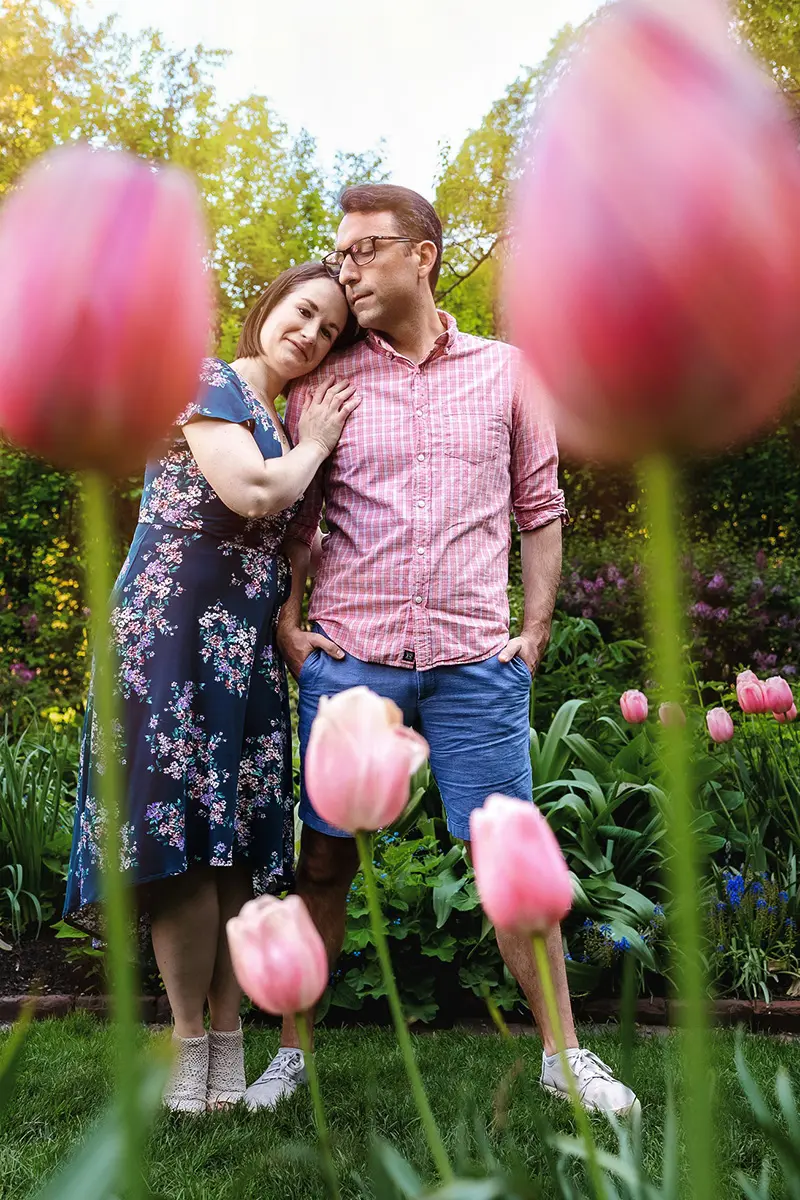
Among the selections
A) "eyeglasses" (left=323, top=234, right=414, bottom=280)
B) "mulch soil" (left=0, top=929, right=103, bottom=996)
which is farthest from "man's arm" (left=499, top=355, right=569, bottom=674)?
"mulch soil" (left=0, top=929, right=103, bottom=996)

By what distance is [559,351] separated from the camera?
0.36 meters

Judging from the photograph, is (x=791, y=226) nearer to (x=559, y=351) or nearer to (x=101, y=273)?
(x=559, y=351)

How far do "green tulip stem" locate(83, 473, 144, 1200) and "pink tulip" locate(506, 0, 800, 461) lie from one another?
172 millimetres

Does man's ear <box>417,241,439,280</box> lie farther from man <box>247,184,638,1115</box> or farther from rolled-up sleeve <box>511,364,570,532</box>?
rolled-up sleeve <box>511,364,570,532</box>

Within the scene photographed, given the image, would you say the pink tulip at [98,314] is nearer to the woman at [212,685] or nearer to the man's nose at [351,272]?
the woman at [212,685]

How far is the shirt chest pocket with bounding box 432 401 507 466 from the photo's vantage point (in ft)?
7.84

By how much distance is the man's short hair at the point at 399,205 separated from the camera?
2.40 meters

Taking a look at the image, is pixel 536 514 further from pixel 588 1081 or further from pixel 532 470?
pixel 588 1081

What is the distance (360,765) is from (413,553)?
1828 mm

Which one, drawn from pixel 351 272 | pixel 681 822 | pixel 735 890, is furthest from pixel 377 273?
pixel 681 822

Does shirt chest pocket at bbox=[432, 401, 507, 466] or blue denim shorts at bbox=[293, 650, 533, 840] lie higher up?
shirt chest pocket at bbox=[432, 401, 507, 466]

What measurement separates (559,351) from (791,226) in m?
0.08

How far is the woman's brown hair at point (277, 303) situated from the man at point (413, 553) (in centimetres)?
5

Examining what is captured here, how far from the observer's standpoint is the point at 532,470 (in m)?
2.56
